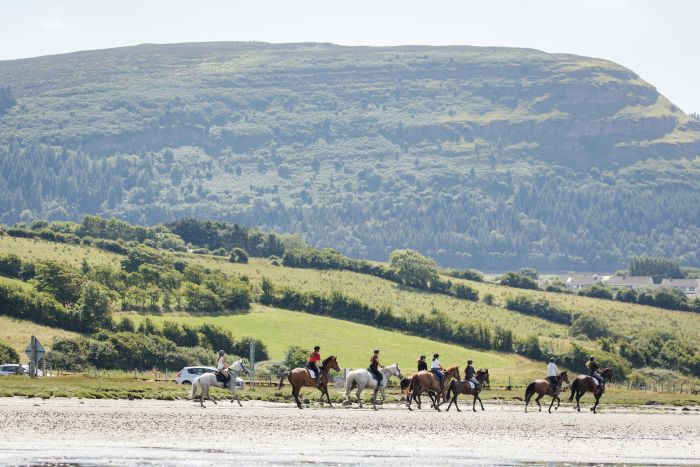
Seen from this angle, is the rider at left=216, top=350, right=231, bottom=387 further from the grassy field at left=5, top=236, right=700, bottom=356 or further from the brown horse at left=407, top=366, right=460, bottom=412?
the grassy field at left=5, top=236, right=700, bottom=356

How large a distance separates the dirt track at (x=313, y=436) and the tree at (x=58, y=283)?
63.4 m

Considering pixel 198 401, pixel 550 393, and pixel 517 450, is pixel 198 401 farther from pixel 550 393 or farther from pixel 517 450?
pixel 517 450

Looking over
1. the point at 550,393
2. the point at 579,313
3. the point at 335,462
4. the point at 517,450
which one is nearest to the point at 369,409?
the point at 550,393

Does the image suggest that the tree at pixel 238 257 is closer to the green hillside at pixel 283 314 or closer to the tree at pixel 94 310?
the green hillside at pixel 283 314

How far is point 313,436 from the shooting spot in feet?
137

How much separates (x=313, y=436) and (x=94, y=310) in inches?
2877

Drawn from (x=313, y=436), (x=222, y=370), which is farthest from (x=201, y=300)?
(x=313, y=436)

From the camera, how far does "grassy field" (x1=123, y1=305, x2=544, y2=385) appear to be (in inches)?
4628

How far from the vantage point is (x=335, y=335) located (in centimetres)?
Answer: 12850

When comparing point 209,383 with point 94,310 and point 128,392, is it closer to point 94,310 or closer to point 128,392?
point 128,392

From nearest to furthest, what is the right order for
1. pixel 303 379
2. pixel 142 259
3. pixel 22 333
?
1. pixel 303 379
2. pixel 22 333
3. pixel 142 259

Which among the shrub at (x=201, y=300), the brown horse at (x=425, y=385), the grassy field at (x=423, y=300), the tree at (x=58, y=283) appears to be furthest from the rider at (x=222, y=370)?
the grassy field at (x=423, y=300)

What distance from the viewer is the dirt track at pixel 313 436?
119 ft

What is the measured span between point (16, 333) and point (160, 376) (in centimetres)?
2370
